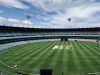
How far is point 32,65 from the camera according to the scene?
31953mm

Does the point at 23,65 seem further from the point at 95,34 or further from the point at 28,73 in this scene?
the point at 95,34

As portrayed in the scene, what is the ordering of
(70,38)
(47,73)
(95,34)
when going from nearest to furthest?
1. (47,73)
2. (95,34)
3. (70,38)

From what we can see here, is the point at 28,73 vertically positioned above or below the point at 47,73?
below

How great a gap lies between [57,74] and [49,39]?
69919mm

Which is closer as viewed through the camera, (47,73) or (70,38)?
(47,73)

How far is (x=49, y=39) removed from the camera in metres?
96.2

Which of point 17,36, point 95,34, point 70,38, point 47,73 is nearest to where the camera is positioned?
point 47,73

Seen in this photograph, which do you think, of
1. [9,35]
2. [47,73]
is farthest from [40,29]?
[47,73]

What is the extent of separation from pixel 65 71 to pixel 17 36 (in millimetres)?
59275

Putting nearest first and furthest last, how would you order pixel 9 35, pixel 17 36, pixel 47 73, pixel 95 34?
pixel 47 73 < pixel 9 35 < pixel 17 36 < pixel 95 34

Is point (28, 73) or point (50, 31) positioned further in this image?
point (50, 31)

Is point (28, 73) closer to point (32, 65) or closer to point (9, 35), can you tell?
point (32, 65)

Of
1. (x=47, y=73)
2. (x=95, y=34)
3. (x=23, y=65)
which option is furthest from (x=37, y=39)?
(x=47, y=73)

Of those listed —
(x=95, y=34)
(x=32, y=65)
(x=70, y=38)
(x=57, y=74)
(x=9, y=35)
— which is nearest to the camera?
(x=57, y=74)
